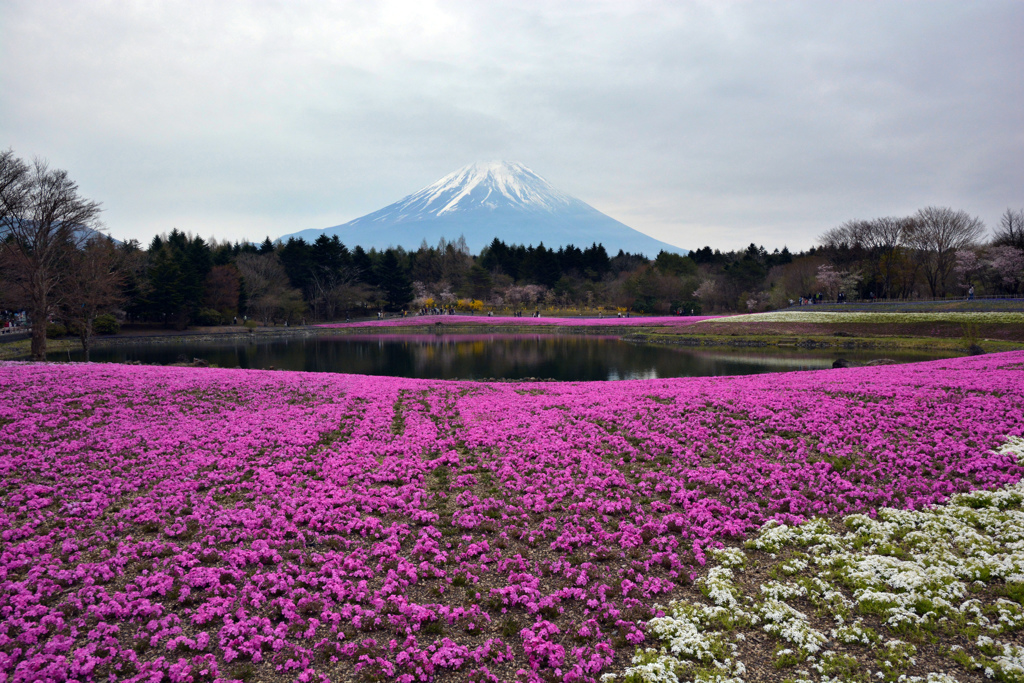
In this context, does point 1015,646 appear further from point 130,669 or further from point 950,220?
point 950,220

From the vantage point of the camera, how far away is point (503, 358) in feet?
140

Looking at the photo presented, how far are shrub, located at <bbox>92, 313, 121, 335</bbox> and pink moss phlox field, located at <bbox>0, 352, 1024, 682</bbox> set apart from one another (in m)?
48.9

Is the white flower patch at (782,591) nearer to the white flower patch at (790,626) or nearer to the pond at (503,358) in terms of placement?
the white flower patch at (790,626)

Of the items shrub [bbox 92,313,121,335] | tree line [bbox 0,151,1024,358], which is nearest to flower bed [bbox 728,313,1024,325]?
tree line [bbox 0,151,1024,358]

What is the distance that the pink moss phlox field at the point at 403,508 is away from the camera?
5.98 m

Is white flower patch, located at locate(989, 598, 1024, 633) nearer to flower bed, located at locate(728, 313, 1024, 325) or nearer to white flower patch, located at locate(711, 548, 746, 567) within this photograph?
white flower patch, located at locate(711, 548, 746, 567)

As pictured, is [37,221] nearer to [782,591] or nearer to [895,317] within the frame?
[782,591]

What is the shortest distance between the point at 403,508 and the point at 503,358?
1301 inches

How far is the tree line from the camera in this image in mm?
31375

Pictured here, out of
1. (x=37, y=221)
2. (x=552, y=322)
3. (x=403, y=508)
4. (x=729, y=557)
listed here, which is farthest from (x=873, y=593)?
(x=552, y=322)

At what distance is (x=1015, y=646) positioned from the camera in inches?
230

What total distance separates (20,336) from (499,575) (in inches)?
2622

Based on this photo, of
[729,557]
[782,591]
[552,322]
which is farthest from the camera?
[552,322]

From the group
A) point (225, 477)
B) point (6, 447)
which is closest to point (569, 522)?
point (225, 477)
